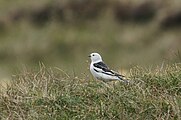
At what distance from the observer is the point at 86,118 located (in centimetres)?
661

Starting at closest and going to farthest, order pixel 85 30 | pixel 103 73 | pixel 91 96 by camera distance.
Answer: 1. pixel 91 96
2. pixel 103 73
3. pixel 85 30

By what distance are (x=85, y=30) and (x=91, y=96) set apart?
1567 cm

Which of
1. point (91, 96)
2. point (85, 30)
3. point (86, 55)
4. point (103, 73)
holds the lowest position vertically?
point (91, 96)

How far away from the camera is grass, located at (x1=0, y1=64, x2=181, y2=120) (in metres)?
6.63

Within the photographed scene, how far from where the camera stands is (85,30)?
22.7 m

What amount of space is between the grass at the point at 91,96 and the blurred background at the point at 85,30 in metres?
10.0

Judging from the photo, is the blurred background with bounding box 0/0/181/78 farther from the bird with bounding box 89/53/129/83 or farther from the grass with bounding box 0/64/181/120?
the grass with bounding box 0/64/181/120

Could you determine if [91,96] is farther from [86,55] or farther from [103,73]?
[86,55]

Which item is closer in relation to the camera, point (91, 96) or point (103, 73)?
point (91, 96)

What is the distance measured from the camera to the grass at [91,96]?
663 cm

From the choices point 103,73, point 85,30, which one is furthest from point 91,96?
point 85,30

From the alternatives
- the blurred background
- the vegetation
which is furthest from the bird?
the blurred background

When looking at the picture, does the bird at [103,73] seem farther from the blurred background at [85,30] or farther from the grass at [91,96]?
the blurred background at [85,30]

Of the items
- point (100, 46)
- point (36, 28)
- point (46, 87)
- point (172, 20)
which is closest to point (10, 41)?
point (36, 28)
